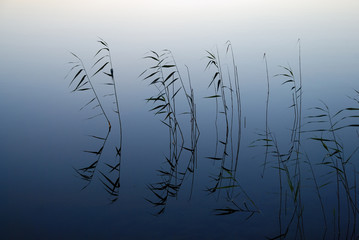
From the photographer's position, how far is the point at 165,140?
4.14m

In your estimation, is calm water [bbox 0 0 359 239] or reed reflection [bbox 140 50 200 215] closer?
calm water [bbox 0 0 359 239]

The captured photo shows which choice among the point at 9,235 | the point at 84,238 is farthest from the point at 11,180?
the point at 84,238

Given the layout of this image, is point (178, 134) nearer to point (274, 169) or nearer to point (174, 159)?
point (174, 159)

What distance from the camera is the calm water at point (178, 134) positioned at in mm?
2865

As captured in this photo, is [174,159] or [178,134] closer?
[174,159]

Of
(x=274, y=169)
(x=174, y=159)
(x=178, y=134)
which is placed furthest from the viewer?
(x=178, y=134)

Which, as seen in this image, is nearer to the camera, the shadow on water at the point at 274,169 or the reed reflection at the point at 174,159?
the shadow on water at the point at 274,169

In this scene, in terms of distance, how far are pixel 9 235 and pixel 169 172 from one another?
48.0 inches

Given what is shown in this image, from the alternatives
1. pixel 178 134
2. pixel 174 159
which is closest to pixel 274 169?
pixel 174 159

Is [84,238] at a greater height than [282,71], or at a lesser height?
lesser

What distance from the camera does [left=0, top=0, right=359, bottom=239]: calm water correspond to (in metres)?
2.87

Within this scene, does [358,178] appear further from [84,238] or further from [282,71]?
[282,71]

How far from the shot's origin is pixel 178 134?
419cm

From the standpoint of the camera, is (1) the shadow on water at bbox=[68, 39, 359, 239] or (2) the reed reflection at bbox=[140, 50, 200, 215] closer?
(1) the shadow on water at bbox=[68, 39, 359, 239]
